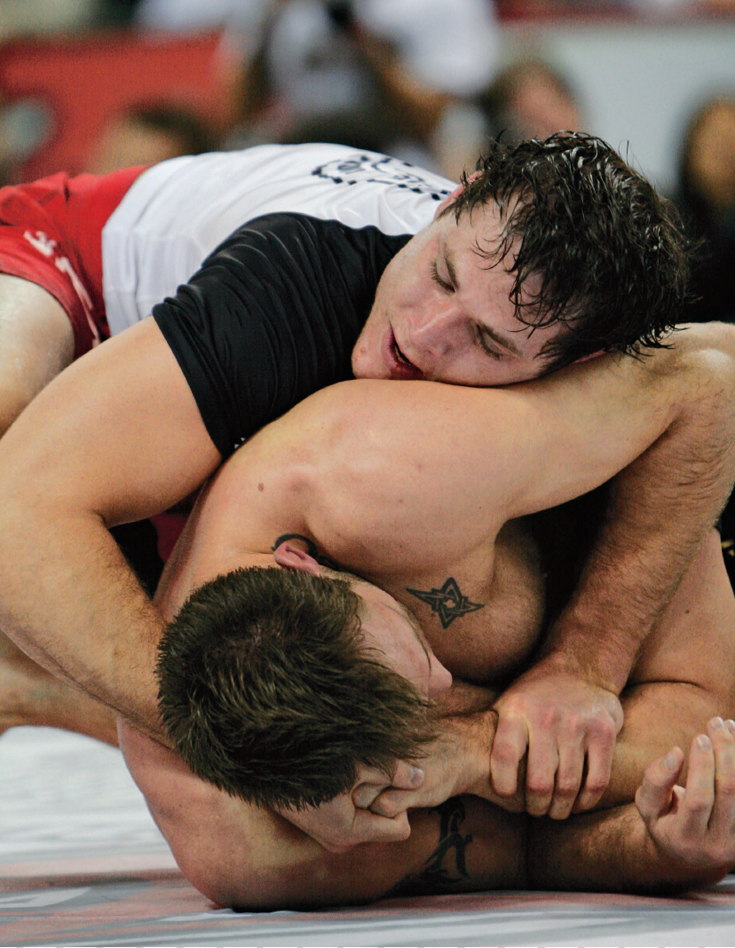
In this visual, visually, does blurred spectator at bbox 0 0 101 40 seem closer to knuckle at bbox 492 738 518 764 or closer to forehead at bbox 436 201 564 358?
forehead at bbox 436 201 564 358

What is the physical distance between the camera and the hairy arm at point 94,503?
126 centimetres

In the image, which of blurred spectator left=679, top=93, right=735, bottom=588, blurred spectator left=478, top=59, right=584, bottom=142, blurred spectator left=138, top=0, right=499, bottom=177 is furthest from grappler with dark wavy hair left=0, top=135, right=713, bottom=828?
blurred spectator left=478, top=59, right=584, bottom=142

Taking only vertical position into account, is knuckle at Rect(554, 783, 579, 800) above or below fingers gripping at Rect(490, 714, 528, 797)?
below

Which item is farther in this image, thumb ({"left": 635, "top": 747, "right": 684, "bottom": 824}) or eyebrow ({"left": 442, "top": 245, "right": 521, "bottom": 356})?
eyebrow ({"left": 442, "top": 245, "right": 521, "bottom": 356})

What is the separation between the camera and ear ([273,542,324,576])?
4.06 feet

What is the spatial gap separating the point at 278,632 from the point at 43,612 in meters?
0.31

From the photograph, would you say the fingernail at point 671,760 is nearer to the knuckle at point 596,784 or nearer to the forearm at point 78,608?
the knuckle at point 596,784

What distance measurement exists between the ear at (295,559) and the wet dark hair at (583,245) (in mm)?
390

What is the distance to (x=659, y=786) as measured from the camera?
3.89ft

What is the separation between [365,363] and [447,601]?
325mm

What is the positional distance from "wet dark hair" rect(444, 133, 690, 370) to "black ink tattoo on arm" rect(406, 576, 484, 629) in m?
0.31

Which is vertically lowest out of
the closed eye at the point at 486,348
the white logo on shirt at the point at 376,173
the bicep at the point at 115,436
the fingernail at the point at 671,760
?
the fingernail at the point at 671,760

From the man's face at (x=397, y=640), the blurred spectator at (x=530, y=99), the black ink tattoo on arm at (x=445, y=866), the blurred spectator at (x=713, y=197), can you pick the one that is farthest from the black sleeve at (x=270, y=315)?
the blurred spectator at (x=530, y=99)

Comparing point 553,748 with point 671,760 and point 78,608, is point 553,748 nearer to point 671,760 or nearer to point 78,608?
point 671,760
